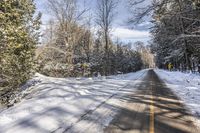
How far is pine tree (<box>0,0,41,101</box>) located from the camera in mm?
15008

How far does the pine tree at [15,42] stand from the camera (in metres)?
15.0

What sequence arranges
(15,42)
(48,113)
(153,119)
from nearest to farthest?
(153,119), (48,113), (15,42)

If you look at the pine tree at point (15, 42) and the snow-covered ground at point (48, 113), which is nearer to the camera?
the snow-covered ground at point (48, 113)

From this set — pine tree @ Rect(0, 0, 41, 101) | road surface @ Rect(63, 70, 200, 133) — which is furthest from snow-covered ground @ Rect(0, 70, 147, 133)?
pine tree @ Rect(0, 0, 41, 101)

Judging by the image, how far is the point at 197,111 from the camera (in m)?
11.6

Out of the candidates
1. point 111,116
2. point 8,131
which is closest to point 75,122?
point 111,116

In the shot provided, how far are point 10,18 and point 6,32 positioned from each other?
1.81 m

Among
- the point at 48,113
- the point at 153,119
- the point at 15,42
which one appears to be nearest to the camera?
the point at 153,119

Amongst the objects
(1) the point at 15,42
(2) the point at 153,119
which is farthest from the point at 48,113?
(1) the point at 15,42

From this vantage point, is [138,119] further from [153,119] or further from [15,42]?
[15,42]

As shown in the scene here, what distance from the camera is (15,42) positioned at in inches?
609

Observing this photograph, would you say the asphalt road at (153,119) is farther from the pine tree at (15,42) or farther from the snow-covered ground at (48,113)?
the pine tree at (15,42)

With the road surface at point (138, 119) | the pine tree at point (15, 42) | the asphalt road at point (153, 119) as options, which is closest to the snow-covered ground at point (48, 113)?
the road surface at point (138, 119)

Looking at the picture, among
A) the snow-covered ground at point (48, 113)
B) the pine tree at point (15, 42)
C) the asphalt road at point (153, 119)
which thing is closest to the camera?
the asphalt road at point (153, 119)
